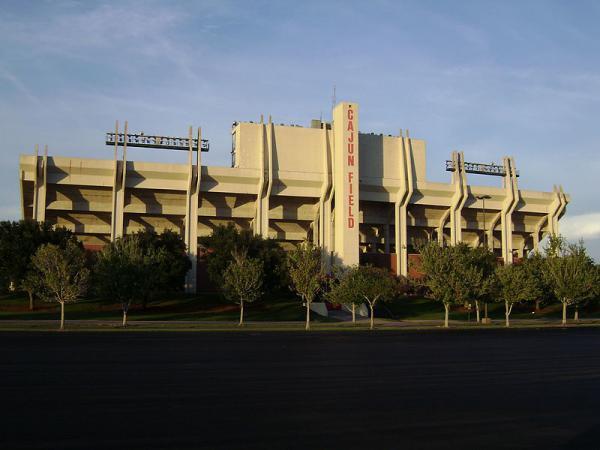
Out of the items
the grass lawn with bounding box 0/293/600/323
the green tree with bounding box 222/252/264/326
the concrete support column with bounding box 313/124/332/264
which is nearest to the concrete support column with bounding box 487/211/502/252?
the grass lawn with bounding box 0/293/600/323

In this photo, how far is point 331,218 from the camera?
77.4 meters

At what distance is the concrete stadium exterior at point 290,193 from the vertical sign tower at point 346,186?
0.39ft

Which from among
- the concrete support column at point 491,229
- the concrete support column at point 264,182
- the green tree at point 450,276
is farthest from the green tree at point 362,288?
the concrete support column at point 491,229

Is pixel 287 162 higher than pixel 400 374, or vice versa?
pixel 287 162

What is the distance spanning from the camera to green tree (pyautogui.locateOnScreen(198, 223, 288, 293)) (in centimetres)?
6019

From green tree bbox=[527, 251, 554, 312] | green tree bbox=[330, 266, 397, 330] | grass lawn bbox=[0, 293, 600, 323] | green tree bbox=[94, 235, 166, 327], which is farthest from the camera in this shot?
green tree bbox=[527, 251, 554, 312]

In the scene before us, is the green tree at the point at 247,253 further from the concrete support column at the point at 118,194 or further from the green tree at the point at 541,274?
the green tree at the point at 541,274

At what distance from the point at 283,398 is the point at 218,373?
4.38m

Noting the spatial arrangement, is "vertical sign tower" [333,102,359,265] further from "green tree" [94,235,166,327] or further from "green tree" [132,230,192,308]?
"green tree" [94,235,166,327]

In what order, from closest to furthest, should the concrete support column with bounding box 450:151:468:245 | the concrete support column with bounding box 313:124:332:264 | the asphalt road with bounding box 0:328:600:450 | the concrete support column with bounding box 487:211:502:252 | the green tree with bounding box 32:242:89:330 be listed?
1. the asphalt road with bounding box 0:328:600:450
2. the green tree with bounding box 32:242:89:330
3. the concrete support column with bounding box 313:124:332:264
4. the concrete support column with bounding box 450:151:468:245
5. the concrete support column with bounding box 487:211:502:252

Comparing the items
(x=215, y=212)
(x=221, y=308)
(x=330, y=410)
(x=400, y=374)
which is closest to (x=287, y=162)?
(x=215, y=212)

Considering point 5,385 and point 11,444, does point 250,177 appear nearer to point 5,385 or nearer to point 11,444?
point 5,385

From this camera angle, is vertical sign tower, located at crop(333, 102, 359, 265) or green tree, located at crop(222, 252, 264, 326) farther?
vertical sign tower, located at crop(333, 102, 359, 265)

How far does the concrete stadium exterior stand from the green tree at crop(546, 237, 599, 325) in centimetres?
1128
